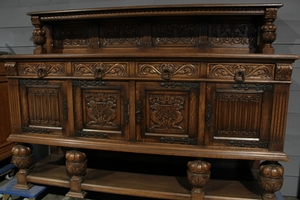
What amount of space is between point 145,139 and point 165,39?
88cm

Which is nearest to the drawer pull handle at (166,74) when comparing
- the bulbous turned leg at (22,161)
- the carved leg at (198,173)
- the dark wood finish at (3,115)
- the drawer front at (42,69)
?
the carved leg at (198,173)

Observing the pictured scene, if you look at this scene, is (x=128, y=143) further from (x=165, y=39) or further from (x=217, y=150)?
(x=165, y=39)

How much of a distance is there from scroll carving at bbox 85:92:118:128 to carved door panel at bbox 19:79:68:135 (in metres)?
0.19

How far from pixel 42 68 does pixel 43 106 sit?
302 mm

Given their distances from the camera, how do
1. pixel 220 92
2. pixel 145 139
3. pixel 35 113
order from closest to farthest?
1. pixel 220 92
2. pixel 145 139
3. pixel 35 113

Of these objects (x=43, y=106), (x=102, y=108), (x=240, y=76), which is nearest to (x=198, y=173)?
(x=240, y=76)

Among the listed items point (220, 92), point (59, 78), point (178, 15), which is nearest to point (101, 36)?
point (59, 78)

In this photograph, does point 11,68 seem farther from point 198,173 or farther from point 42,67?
point 198,173

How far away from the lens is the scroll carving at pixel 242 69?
1.45 m

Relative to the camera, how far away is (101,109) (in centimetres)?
168

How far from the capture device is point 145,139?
1646 millimetres

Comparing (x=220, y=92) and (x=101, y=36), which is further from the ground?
(x=101, y=36)

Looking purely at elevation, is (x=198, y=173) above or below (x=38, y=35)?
below

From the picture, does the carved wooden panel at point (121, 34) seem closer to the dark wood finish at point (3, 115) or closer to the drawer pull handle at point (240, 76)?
the drawer pull handle at point (240, 76)
